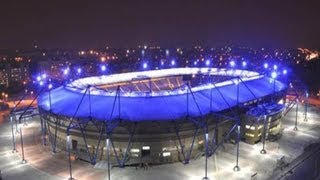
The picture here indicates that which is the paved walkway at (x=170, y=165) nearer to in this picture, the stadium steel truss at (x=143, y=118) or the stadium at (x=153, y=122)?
the stadium steel truss at (x=143, y=118)

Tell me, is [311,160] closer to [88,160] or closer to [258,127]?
[258,127]

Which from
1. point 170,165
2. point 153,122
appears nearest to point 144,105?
point 153,122

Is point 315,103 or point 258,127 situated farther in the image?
point 315,103

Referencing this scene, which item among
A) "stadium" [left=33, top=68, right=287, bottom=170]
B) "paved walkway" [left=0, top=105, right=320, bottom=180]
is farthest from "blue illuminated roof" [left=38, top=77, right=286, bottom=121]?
"paved walkway" [left=0, top=105, right=320, bottom=180]

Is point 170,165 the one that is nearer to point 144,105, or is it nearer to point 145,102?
point 144,105

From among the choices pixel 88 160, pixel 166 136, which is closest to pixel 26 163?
pixel 88 160

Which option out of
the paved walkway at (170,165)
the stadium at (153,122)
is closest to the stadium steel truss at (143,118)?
the stadium at (153,122)
